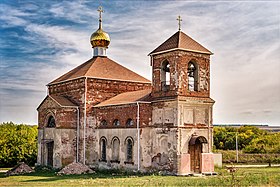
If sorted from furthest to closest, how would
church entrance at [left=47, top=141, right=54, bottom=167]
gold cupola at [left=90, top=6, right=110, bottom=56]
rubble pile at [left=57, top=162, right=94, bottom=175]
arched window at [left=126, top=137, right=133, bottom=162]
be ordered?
gold cupola at [left=90, top=6, right=110, bottom=56], church entrance at [left=47, top=141, right=54, bottom=167], arched window at [left=126, top=137, right=133, bottom=162], rubble pile at [left=57, top=162, right=94, bottom=175]

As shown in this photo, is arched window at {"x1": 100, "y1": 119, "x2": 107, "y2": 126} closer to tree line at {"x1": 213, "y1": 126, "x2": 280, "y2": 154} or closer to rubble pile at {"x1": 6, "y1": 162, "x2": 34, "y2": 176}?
rubble pile at {"x1": 6, "y1": 162, "x2": 34, "y2": 176}

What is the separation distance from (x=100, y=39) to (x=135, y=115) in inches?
401

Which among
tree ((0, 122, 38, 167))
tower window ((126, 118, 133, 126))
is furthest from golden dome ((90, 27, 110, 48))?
tree ((0, 122, 38, 167))

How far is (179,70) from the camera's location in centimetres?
2398

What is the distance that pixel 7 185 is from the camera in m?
20.4

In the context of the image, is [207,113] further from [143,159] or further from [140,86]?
[140,86]

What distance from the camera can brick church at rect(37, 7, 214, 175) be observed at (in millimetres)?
23859

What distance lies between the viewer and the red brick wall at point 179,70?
23.9m

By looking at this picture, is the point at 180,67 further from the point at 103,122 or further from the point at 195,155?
the point at 103,122

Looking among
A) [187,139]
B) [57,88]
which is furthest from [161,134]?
[57,88]

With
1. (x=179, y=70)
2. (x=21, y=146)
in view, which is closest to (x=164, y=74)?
(x=179, y=70)

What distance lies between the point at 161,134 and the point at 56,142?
28.5ft

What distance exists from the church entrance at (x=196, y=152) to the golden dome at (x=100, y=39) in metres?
13.0

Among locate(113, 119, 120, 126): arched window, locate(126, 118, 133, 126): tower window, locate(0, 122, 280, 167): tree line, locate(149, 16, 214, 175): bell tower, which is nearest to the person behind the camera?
locate(149, 16, 214, 175): bell tower
